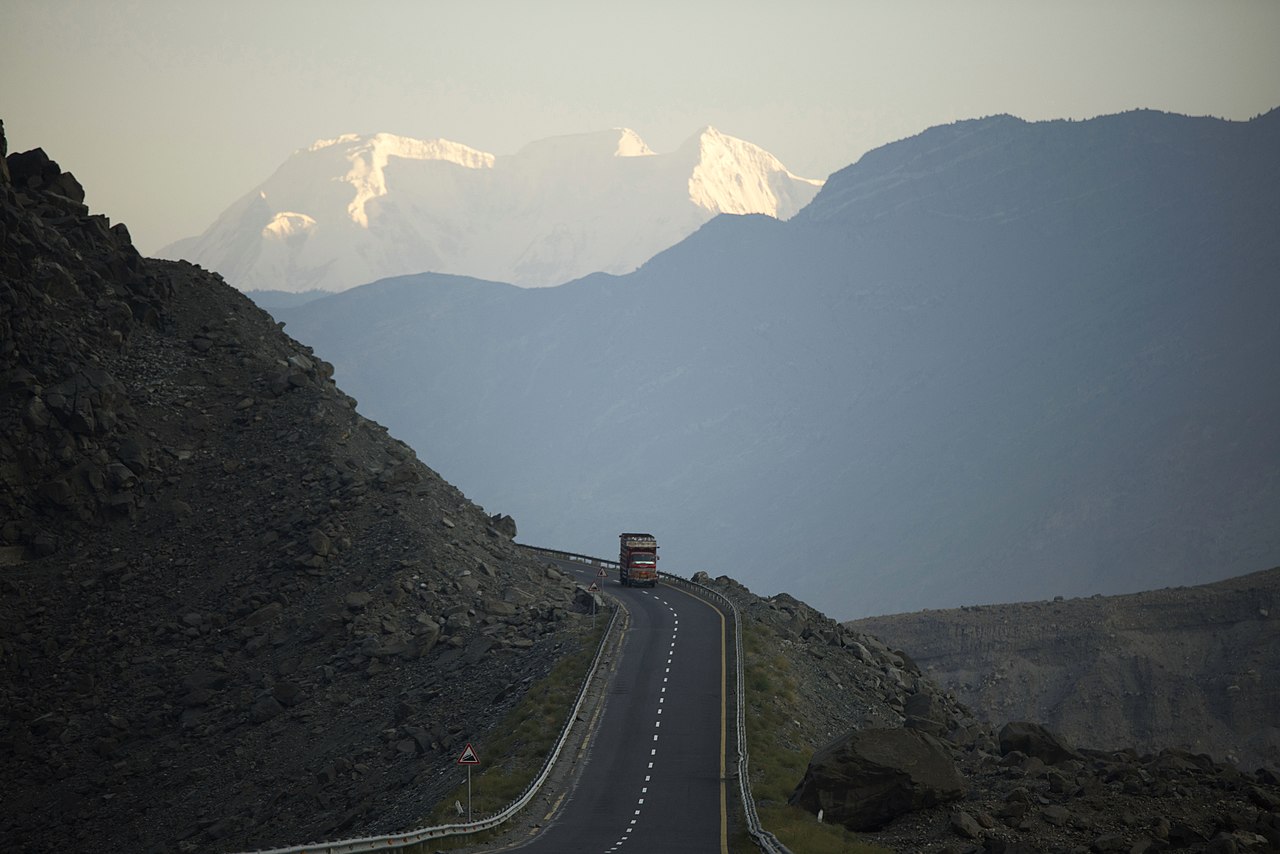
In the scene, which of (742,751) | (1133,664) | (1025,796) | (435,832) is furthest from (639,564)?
(1133,664)

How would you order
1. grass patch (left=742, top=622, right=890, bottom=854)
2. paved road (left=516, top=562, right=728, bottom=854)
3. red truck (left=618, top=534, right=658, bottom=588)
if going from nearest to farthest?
grass patch (left=742, top=622, right=890, bottom=854) → paved road (left=516, top=562, right=728, bottom=854) → red truck (left=618, top=534, right=658, bottom=588)

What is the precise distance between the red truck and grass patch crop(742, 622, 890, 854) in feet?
61.8

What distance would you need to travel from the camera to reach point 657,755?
193ft

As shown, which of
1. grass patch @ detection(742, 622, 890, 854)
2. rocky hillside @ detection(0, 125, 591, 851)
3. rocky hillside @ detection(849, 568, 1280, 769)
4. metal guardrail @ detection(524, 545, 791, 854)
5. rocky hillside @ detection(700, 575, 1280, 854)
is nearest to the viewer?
metal guardrail @ detection(524, 545, 791, 854)

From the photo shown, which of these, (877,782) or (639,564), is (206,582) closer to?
(639,564)

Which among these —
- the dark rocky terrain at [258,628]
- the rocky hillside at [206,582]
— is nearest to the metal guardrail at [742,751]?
the dark rocky terrain at [258,628]

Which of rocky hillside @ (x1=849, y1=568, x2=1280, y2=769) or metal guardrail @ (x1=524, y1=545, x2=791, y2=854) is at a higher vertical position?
rocky hillside @ (x1=849, y1=568, x2=1280, y2=769)

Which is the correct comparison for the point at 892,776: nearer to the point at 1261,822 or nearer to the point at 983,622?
the point at 1261,822

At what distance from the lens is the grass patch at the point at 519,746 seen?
51750mm

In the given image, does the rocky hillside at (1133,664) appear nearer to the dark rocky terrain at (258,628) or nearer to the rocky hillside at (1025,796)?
the dark rocky terrain at (258,628)

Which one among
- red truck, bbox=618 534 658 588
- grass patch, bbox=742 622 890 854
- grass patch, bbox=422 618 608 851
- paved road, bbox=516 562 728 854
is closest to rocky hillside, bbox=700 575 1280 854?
grass patch, bbox=742 622 890 854

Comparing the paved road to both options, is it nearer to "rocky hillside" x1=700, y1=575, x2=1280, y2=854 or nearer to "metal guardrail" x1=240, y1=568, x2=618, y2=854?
"metal guardrail" x1=240, y1=568, x2=618, y2=854

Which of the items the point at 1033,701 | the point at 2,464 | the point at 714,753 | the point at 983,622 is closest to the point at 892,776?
the point at 714,753

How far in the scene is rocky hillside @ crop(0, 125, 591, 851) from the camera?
6538 centimetres
